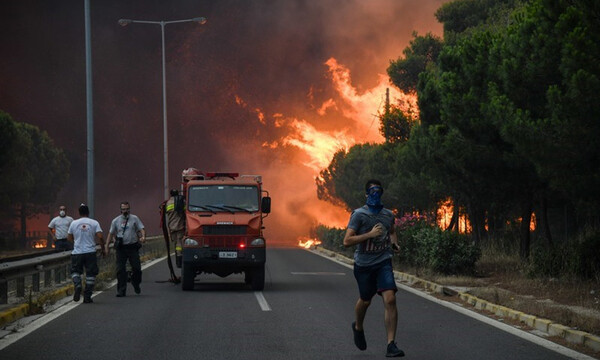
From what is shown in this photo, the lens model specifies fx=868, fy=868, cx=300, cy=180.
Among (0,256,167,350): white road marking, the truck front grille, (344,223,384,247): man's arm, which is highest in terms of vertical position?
(344,223,384,247): man's arm

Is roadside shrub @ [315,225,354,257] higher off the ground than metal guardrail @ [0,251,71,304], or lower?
lower

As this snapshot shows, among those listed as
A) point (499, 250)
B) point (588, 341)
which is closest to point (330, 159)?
point (499, 250)

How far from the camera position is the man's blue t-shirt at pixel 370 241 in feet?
32.4

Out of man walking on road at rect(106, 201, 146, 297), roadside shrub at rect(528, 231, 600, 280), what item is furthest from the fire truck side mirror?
roadside shrub at rect(528, 231, 600, 280)

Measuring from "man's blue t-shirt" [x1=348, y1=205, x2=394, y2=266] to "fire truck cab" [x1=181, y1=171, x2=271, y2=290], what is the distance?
9804 mm

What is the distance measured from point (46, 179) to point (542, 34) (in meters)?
57.4

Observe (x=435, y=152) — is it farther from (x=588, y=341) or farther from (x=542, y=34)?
(x=588, y=341)

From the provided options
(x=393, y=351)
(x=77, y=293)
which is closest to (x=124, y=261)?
(x=77, y=293)

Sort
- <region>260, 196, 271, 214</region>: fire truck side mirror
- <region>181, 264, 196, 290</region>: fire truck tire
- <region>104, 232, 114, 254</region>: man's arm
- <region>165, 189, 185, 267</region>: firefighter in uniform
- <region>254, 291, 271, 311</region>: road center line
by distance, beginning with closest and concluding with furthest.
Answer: <region>254, 291, 271, 311</region>: road center line
<region>104, 232, 114, 254</region>: man's arm
<region>181, 264, 196, 290</region>: fire truck tire
<region>260, 196, 271, 214</region>: fire truck side mirror
<region>165, 189, 185, 267</region>: firefighter in uniform

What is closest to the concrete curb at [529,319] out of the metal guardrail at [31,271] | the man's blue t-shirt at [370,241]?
the man's blue t-shirt at [370,241]

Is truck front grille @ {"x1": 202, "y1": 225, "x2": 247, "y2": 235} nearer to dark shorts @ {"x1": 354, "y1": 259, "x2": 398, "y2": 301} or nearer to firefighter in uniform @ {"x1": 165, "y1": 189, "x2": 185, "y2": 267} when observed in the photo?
firefighter in uniform @ {"x1": 165, "y1": 189, "x2": 185, "y2": 267}

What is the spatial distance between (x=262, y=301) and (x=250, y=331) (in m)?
4.65

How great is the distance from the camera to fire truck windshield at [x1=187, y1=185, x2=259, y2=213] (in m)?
20.3

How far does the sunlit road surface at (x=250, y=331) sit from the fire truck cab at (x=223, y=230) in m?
0.75
